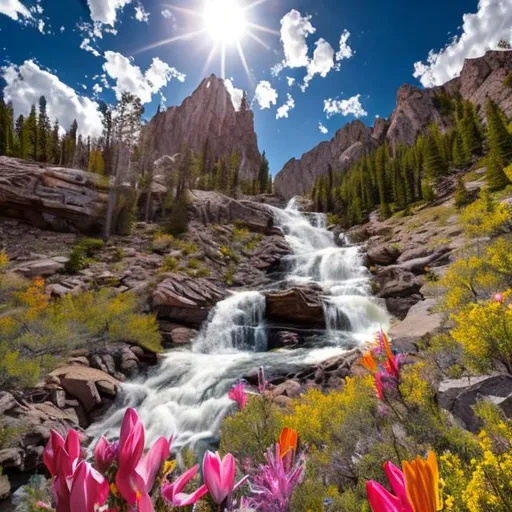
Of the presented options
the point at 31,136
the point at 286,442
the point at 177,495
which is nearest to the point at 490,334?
the point at 286,442

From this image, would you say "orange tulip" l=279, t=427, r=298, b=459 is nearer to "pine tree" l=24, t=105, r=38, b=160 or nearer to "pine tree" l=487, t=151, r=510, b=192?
"pine tree" l=487, t=151, r=510, b=192

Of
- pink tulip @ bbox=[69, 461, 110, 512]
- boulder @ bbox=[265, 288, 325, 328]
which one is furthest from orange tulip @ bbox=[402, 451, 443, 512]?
boulder @ bbox=[265, 288, 325, 328]

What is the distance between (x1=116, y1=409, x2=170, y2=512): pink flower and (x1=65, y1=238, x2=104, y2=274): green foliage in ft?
72.6

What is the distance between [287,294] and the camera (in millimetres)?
18609

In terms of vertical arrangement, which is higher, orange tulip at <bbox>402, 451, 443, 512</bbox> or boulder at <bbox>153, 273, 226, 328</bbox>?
boulder at <bbox>153, 273, 226, 328</bbox>

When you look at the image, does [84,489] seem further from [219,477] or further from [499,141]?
[499,141]

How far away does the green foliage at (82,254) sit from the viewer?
20.0m

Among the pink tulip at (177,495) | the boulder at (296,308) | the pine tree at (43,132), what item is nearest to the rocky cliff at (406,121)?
the pine tree at (43,132)

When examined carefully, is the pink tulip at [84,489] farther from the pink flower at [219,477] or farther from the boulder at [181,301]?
the boulder at [181,301]

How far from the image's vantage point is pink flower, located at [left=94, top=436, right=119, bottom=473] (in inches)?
37.9

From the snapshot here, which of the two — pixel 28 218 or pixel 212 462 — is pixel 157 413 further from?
pixel 28 218

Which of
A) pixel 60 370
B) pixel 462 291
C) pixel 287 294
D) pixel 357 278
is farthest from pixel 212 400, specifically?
pixel 357 278

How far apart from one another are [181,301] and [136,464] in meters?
17.3

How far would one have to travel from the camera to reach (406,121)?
85188mm
